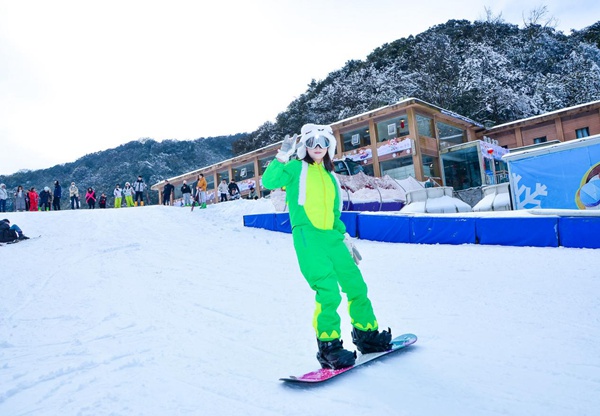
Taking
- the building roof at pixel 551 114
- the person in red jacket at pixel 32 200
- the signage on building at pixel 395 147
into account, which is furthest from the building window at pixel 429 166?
the person in red jacket at pixel 32 200

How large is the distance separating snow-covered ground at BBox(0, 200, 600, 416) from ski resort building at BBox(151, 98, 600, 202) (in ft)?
48.8

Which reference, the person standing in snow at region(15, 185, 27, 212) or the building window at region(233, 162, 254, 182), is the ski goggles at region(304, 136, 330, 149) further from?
the building window at region(233, 162, 254, 182)

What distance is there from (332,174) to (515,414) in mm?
1801

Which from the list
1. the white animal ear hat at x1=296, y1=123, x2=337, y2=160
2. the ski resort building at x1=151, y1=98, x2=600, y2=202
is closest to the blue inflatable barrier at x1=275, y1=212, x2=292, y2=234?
the white animal ear hat at x1=296, y1=123, x2=337, y2=160

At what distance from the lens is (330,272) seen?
2.50m

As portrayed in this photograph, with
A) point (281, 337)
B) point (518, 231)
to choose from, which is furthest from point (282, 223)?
point (281, 337)

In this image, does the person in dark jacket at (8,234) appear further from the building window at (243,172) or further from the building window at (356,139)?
the building window at (243,172)

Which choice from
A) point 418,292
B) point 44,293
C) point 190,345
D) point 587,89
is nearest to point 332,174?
point 190,345

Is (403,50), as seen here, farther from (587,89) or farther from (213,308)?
(213,308)

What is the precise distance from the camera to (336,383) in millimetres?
2168

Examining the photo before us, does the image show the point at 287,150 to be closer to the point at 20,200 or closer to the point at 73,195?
the point at 73,195

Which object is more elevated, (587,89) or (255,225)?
(587,89)

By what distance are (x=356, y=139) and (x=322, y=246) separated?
69.5ft

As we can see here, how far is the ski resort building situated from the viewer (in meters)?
20.7
